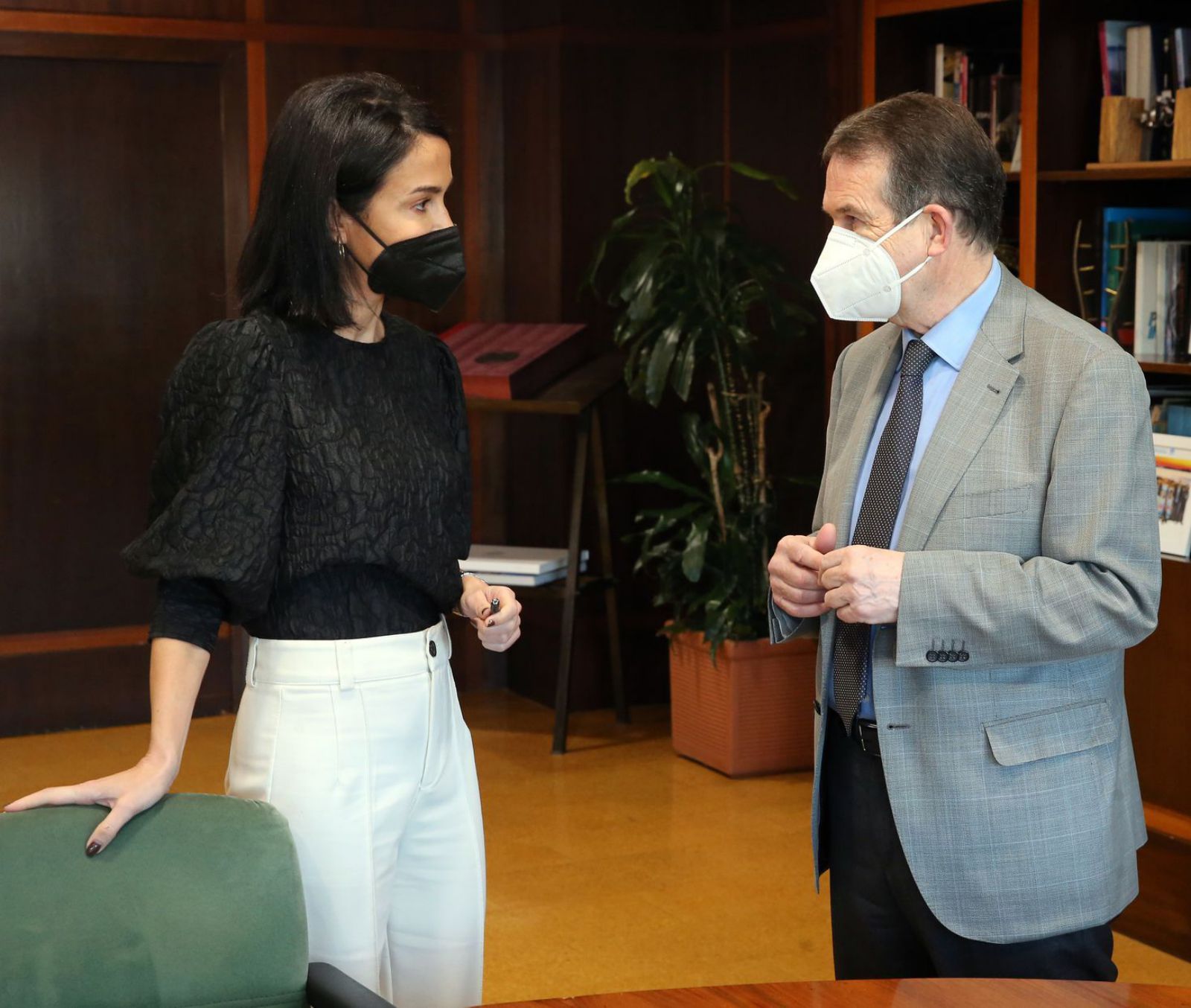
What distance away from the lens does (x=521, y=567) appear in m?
5.41

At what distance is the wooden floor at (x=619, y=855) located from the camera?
3.65 meters

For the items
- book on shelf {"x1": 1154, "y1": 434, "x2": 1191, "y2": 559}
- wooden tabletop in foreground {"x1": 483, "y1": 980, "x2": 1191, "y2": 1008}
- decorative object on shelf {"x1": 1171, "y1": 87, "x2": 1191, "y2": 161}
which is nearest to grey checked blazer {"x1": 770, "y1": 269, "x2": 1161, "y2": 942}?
wooden tabletop in foreground {"x1": 483, "y1": 980, "x2": 1191, "y2": 1008}

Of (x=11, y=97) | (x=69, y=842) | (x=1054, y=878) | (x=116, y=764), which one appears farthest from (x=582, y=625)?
(x=69, y=842)

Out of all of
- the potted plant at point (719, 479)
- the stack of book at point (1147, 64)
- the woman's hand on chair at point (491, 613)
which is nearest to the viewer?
Result: the woman's hand on chair at point (491, 613)

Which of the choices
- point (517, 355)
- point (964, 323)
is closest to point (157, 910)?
point (964, 323)

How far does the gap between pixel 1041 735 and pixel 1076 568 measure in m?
0.24

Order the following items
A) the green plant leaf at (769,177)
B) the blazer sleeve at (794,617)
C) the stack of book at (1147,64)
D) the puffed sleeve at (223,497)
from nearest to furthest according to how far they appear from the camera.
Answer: the puffed sleeve at (223,497) → the blazer sleeve at (794,617) → the stack of book at (1147,64) → the green plant leaf at (769,177)

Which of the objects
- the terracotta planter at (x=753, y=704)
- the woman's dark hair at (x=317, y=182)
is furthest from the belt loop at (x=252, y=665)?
the terracotta planter at (x=753, y=704)

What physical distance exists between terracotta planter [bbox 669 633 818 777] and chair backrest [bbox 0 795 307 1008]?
329 centimetres

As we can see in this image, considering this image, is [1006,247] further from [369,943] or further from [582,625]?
[369,943]

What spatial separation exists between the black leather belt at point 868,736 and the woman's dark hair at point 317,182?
2.91ft

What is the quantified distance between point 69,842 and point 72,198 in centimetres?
418

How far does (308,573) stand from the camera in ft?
6.59

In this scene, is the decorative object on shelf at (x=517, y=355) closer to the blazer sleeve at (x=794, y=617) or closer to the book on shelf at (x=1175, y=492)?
the book on shelf at (x=1175, y=492)
